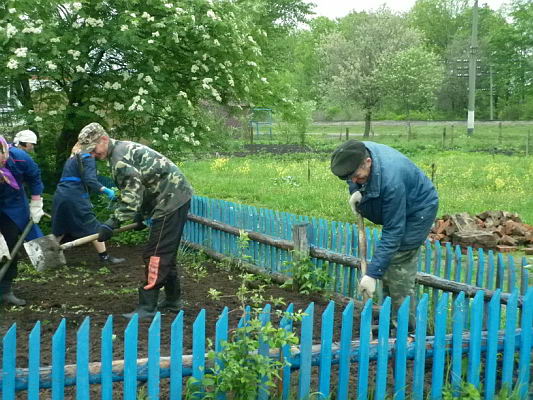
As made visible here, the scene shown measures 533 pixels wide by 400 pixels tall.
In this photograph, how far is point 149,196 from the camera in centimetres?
554

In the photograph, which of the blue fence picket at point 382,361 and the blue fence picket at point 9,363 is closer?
the blue fence picket at point 9,363

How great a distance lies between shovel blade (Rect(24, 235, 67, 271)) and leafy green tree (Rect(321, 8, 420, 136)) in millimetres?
29614

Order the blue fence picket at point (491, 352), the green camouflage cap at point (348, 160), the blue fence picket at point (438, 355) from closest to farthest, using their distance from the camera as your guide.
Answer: the blue fence picket at point (438, 355)
the blue fence picket at point (491, 352)
the green camouflage cap at point (348, 160)

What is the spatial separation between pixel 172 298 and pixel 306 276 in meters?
1.35

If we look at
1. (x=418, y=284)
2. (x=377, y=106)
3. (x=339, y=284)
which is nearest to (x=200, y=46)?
(x=339, y=284)

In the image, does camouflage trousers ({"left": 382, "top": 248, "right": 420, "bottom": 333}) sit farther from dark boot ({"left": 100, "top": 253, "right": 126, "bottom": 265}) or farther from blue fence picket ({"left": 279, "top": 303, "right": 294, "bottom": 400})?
dark boot ({"left": 100, "top": 253, "right": 126, "bottom": 265})

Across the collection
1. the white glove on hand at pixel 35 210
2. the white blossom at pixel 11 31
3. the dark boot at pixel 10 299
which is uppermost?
the white blossom at pixel 11 31

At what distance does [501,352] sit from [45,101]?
696 centimetres

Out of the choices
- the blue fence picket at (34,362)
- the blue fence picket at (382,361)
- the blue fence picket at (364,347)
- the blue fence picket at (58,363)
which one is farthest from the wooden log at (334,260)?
the blue fence picket at (34,362)

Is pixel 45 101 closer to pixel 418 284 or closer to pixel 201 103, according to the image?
pixel 201 103

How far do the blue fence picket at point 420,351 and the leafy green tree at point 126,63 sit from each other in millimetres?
5745

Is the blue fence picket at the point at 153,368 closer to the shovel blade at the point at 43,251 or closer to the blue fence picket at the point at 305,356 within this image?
the blue fence picket at the point at 305,356

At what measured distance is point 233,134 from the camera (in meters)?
11.2

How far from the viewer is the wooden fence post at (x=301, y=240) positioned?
6625 mm
